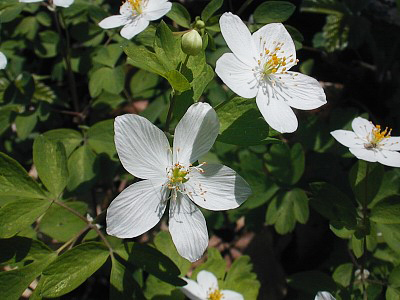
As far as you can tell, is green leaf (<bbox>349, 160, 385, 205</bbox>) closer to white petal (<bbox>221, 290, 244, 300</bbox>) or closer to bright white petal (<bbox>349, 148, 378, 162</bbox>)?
bright white petal (<bbox>349, 148, 378, 162</bbox>)

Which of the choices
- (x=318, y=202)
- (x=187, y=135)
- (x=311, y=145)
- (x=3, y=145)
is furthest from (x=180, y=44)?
(x=3, y=145)

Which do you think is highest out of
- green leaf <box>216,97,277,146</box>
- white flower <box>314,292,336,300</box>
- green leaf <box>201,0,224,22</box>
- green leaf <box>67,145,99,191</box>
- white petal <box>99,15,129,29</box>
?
green leaf <box>201,0,224,22</box>

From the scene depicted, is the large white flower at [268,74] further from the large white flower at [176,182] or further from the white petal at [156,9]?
the white petal at [156,9]

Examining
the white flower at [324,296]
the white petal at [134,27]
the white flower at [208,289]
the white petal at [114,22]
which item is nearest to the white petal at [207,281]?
the white flower at [208,289]

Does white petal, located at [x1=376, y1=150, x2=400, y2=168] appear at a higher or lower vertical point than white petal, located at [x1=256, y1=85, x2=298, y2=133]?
lower

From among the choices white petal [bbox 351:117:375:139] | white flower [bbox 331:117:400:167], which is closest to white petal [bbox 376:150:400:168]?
white flower [bbox 331:117:400:167]
